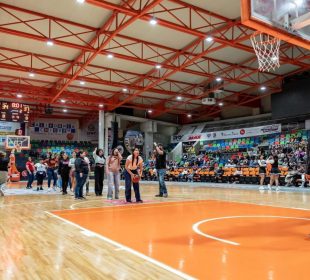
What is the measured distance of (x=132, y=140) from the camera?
Answer: 3186cm

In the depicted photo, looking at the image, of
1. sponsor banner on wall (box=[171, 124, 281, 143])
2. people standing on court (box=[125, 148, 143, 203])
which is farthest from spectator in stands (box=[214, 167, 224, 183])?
people standing on court (box=[125, 148, 143, 203])

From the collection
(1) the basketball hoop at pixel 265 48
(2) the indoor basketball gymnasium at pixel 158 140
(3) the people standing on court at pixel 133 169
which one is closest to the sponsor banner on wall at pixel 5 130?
(2) the indoor basketball gymnasium at pixel 158 140

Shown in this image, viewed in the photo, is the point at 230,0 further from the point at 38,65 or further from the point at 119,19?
the point at 38,65

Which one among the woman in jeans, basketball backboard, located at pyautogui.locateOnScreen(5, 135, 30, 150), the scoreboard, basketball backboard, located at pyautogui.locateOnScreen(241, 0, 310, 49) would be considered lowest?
the woman in jeans

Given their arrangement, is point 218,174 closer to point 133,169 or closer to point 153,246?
point 133,169

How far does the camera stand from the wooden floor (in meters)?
3.22

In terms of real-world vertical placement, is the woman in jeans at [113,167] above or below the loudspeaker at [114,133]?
below

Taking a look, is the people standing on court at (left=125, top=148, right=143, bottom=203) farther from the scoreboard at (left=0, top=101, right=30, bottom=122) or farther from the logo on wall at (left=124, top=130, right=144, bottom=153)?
the logo on wall at (left=124, top=130, right=144, bottom=153)

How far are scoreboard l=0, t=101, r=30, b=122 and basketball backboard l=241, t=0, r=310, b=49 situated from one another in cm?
1839

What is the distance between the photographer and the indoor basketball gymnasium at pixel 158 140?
3945 mm

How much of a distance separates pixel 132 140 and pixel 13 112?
13.0 m

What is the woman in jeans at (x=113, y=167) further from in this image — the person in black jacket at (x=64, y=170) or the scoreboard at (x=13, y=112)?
the scoreboard at (x=13, y=112)

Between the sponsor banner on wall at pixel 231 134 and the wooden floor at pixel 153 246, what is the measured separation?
61.5 feet

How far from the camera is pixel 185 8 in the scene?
13.5 m
